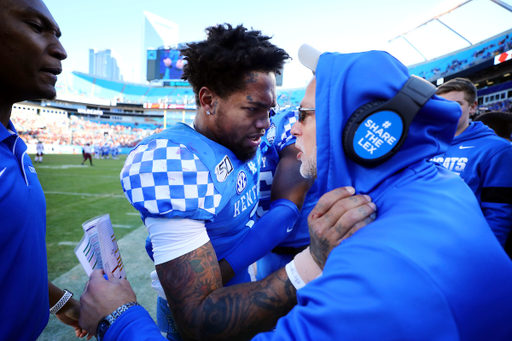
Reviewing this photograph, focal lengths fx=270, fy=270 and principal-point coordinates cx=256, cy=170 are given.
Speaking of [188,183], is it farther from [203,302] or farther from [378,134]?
[378,134]

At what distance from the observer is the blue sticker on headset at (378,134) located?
2.73 feet

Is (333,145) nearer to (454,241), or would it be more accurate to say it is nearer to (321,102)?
(321,102)

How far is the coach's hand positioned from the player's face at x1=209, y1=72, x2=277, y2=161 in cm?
96

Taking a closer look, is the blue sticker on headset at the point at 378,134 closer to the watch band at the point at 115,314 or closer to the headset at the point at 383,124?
the headset at the point at 383,124

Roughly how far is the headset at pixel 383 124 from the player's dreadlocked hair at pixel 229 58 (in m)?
1.03

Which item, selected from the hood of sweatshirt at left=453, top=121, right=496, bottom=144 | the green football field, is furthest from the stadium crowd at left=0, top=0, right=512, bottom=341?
the green football field

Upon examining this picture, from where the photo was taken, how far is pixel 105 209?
22.4ft

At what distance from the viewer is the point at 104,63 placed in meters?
134

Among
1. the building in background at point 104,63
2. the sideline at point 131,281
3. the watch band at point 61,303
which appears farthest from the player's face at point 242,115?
the building in background at point 104,63

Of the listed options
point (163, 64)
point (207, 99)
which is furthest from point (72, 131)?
point (207, 99)

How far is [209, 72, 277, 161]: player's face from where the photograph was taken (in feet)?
5.63

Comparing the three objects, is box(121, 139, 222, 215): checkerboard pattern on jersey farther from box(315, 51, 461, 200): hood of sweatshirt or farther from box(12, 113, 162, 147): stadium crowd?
box(12, 113, 162, 147): stadium crowd

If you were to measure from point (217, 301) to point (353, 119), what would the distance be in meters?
0.89

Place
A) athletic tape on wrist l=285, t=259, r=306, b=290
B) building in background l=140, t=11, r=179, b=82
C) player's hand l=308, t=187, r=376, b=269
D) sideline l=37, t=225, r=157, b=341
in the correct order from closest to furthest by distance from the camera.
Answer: player's hand l=308, t=187, r=376, b=269 < athletic tape on wrist l=285, t=259, r=306, b=290 < sideline l=37, t=225, r=157, b=341 < building in background l=140, t=11, r=179, b=82
